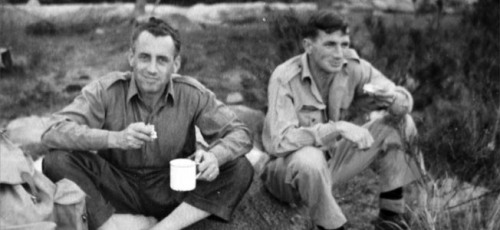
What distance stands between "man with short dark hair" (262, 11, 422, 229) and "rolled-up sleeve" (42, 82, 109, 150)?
2.66 ft

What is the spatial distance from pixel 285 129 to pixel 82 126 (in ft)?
3.01

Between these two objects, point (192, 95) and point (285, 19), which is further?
point (285, 19)

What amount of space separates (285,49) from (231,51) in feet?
3.05

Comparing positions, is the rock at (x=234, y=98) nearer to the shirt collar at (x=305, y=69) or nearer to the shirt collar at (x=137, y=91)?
the shirt collar at (x=305, y=69)

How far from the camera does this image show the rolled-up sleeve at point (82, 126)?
10.5ft

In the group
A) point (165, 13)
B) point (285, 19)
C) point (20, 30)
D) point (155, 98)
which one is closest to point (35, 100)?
point (20, 30)

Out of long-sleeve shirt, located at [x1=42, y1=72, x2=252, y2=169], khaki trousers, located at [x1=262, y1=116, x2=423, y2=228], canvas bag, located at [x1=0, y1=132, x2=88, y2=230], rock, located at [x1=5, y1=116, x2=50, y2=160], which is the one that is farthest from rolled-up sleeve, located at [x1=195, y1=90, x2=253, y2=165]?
rock, located at [x1=5, y1=116, x2=50, y2=160]

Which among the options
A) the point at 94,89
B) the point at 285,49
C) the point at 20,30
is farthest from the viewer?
the point at 20,30

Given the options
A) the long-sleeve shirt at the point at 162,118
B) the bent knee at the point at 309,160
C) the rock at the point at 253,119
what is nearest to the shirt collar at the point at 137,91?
the long-sleeve shirt at the point at 162,118

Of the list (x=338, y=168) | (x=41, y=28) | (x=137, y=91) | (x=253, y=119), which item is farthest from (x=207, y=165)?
(x=41, y=28)

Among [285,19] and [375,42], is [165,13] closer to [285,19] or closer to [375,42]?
[285,19]

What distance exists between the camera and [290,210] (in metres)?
4.02

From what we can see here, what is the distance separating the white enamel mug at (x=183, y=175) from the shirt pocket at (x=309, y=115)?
2.69ft

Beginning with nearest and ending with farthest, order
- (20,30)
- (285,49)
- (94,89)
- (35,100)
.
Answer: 1. (94,89)
2. (285,49)
3. (35,100)
4. (20,30)
